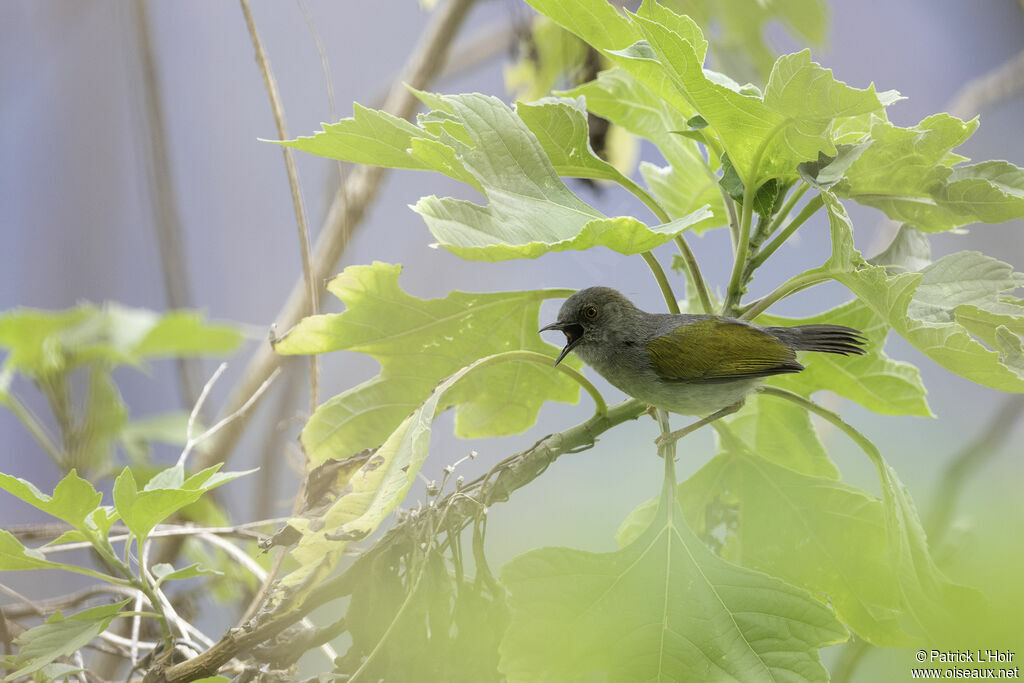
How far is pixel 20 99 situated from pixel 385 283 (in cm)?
278

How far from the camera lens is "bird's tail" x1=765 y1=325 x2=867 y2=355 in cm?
62

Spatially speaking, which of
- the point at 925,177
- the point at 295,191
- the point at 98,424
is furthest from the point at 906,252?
the point at 98,424

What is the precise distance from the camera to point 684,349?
64cm

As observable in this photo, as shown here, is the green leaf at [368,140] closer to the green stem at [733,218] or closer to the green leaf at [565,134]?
the green leaf at [565,134]

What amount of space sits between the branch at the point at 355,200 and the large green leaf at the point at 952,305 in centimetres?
73

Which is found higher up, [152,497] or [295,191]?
[295,191]

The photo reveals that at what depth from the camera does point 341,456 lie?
0.63 m

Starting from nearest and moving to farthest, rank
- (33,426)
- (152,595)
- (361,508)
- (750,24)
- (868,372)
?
(361,508)
(152,595)
(868,372)
(33,426)
(750,24)

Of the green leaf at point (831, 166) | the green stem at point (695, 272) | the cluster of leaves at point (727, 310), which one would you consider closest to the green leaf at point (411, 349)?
the cluster of leaves at point (727, 310)

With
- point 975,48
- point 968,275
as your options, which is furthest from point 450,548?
point 975,48

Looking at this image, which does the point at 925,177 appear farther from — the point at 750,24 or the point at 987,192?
the point at 750,24

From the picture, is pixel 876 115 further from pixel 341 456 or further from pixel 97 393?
pixel 97 393

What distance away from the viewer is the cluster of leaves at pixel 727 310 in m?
0.48

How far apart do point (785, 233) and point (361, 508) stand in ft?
1.25
